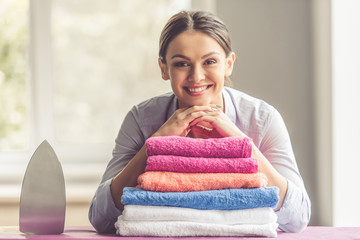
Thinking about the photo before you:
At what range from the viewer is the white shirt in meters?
1.25

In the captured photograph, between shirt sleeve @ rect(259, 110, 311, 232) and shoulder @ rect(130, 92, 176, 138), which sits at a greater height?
shoulder @ rect(130, 92, 176, 138)

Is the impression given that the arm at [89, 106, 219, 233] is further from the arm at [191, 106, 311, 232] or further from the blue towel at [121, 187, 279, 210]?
the blue towel at [121, 187, 279, 210]

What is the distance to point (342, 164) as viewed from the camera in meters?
2.15

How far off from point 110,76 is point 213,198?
183 centimetres

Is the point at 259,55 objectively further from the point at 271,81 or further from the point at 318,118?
the point at 318,118

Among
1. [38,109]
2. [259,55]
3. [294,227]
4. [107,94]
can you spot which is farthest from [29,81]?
[294,227]

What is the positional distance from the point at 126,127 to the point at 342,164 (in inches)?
41.0

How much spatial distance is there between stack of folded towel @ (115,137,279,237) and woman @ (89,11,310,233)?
0.15 meters

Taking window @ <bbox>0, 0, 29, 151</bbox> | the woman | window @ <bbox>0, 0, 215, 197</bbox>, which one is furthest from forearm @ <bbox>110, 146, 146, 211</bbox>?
window @ <bbox>0, 0, 29, 151</bbox>

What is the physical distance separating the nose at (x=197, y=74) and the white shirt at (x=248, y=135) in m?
0.22

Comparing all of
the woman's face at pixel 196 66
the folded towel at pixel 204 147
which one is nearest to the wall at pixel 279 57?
the woman's face at pixel 196 66

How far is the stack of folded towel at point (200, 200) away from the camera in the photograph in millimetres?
1033

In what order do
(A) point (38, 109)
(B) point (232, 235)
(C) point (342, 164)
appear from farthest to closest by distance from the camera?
(A) point (38, 109), (C) point (342, 164), (B) point (232, 235)

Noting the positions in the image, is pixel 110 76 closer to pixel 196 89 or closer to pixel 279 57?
pixel 279 57
